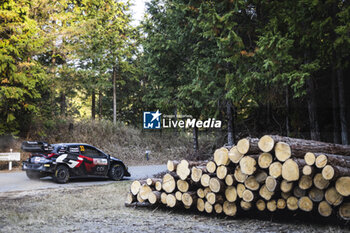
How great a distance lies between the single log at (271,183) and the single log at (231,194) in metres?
0.74

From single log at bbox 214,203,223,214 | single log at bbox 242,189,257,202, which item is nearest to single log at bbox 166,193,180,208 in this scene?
single log at bbox 214,203,223,214

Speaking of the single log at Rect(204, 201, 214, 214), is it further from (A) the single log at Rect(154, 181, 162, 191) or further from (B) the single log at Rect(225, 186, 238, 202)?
(A) the single log at Rect(154, 181, 162, 191)

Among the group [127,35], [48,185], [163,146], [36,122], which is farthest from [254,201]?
[127,35]

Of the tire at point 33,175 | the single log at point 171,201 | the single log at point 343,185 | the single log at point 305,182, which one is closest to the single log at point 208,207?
the single log at point 171,201

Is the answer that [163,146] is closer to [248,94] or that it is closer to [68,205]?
[248,94]

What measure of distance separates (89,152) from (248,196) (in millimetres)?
9234

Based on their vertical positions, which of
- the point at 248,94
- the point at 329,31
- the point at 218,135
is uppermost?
the point at 329,31

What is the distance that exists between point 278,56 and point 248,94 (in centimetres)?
263

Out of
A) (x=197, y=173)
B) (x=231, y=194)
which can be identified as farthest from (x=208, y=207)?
(x=197, y=173)

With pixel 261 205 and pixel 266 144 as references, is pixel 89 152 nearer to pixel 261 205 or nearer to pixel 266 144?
pixel 261 205

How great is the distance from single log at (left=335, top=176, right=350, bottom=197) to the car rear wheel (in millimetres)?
10473

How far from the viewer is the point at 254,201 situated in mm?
6359

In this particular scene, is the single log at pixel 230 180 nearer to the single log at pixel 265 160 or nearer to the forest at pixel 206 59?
the single log at pixel 265 160

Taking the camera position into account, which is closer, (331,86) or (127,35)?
(331,86)
